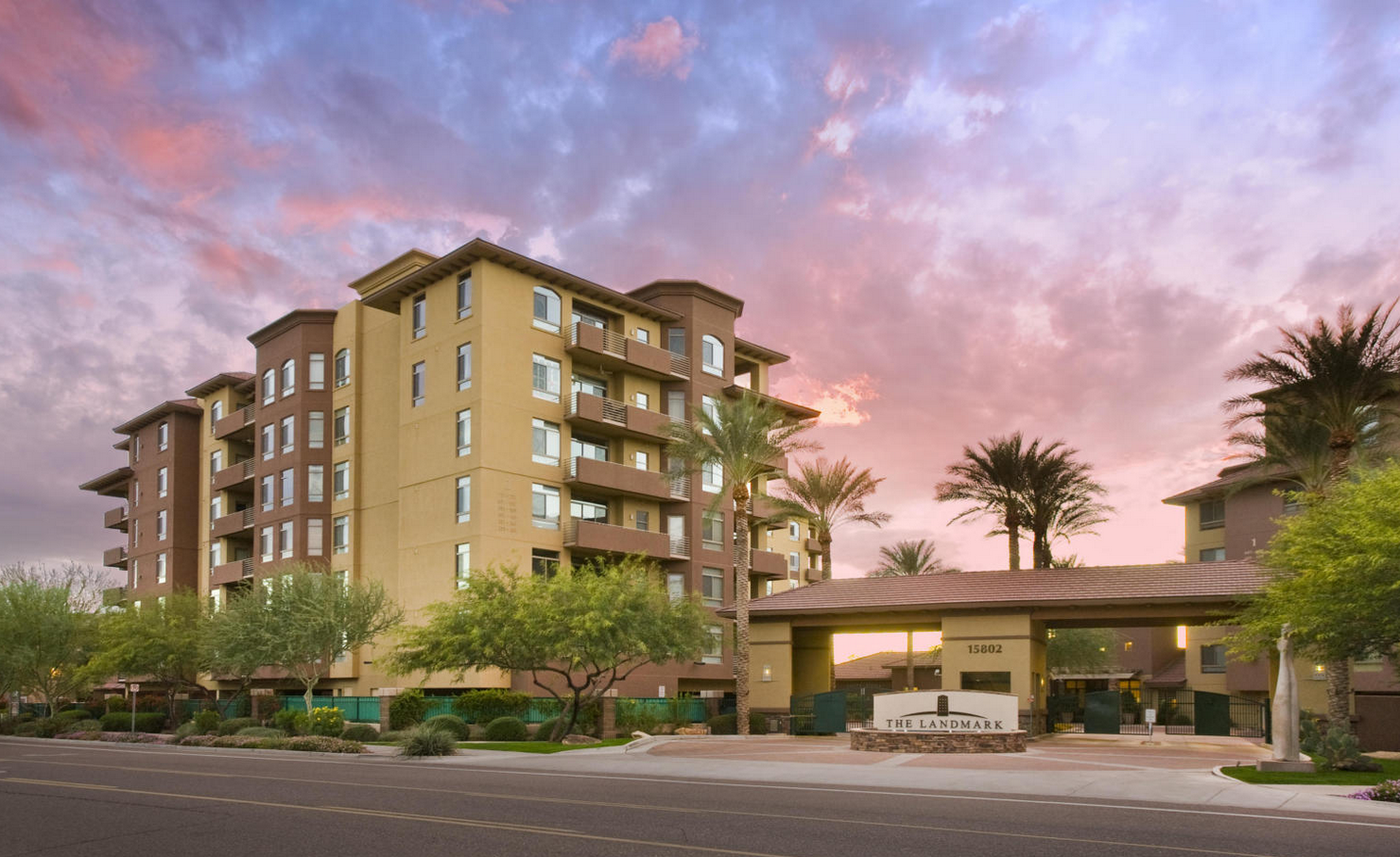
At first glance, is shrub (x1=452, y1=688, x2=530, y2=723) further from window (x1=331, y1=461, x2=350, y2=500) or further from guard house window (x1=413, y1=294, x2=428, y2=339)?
guard house window (x1=413, y1=294, x2=428, y2=339)

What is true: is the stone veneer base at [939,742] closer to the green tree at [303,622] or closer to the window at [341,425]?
the green tree at [303,622]

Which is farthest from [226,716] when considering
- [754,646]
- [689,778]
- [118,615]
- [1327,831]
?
[1327,831]

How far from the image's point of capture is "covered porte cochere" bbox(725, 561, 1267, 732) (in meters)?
40.7

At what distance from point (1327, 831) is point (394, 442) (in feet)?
153

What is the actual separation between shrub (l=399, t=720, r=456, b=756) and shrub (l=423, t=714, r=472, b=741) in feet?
14.7

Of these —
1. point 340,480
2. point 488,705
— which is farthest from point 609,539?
point 340,480

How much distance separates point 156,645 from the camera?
53.4 metres

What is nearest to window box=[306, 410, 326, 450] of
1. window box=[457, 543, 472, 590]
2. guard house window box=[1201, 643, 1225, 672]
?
window box=[457, 543, 472, 590]

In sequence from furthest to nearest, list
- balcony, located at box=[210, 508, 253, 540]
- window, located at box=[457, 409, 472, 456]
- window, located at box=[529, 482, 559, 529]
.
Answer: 1. balcony, located at box=[210, 508, 253, 540]
2. window, located at box=[529, 482, 559, 529]
3. window, located at box=[457, 409, 472, 456]

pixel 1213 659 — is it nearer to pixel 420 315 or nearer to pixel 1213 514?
pixel 1213 514

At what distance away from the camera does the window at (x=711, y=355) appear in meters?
60.9

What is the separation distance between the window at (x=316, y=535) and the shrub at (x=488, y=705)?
55.0 ft

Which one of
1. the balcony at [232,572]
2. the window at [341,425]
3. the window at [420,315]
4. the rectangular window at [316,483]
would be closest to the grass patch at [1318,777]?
the window at [420,315]

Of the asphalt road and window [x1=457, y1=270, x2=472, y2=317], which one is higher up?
window [x1=457, y1=270, x2=472, y2=317]
